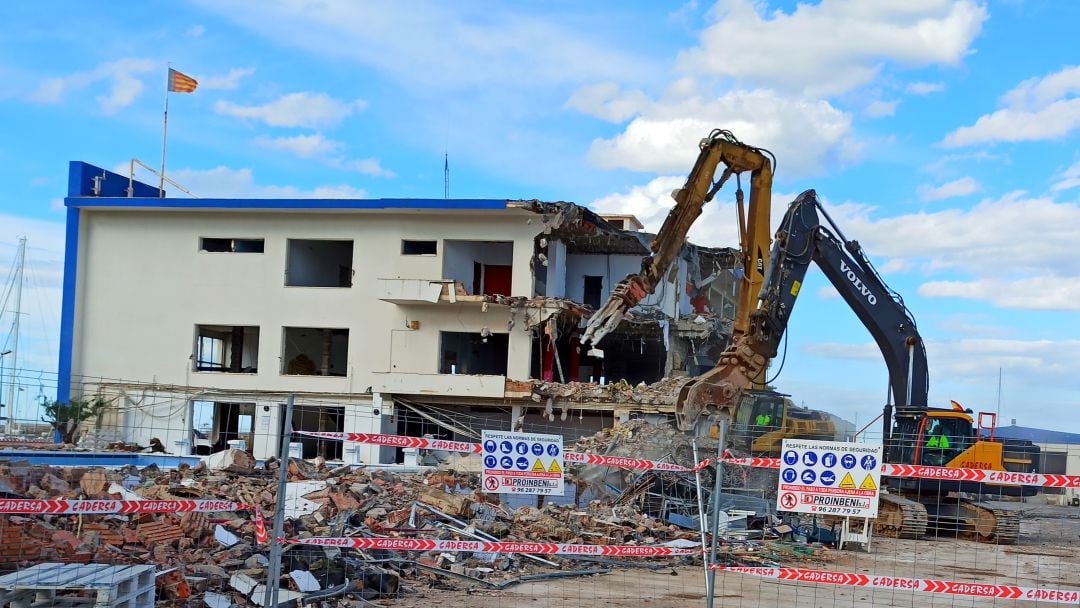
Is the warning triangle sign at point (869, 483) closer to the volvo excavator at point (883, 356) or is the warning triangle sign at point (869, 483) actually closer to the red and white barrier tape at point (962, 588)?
the red and white barrier tape at point (962, 588)

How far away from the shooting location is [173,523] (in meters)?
12.7

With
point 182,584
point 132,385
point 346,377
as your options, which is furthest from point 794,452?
point 132,385

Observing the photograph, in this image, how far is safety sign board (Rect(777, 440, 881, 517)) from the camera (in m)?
9.19

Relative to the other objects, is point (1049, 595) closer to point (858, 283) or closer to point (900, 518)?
point (900, 518)

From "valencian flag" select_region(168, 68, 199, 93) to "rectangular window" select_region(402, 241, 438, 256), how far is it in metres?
12.9

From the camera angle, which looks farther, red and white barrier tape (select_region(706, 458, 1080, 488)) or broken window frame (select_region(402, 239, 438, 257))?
broken window frame (select_region(402, 239, 438, 257))

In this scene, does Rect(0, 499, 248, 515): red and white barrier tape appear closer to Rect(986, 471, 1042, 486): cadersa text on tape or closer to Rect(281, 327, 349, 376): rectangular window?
Rect(986, 471, 1042, 486): cadersa text on tape

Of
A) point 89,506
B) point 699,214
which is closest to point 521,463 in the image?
point 89,506

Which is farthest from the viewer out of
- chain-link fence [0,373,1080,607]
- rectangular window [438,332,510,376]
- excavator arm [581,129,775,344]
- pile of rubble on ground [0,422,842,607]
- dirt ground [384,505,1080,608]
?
rectangular window [438,332,510,376]

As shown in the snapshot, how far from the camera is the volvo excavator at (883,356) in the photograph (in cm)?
2016

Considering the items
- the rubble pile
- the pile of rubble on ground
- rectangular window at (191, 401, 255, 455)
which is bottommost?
rectangular window at (191, 401, 255, 455)

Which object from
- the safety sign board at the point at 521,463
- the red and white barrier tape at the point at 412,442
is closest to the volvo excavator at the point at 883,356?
the red and white barrier tape at the point at 412,442

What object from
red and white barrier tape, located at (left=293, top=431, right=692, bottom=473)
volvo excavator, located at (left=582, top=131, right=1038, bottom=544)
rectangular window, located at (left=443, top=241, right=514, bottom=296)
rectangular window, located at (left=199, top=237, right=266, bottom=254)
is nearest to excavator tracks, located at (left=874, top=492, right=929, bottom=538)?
volvo excavator, located at (left=582, top=131, right=1038, bottom=544)

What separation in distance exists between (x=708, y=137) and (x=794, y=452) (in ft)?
43.3
